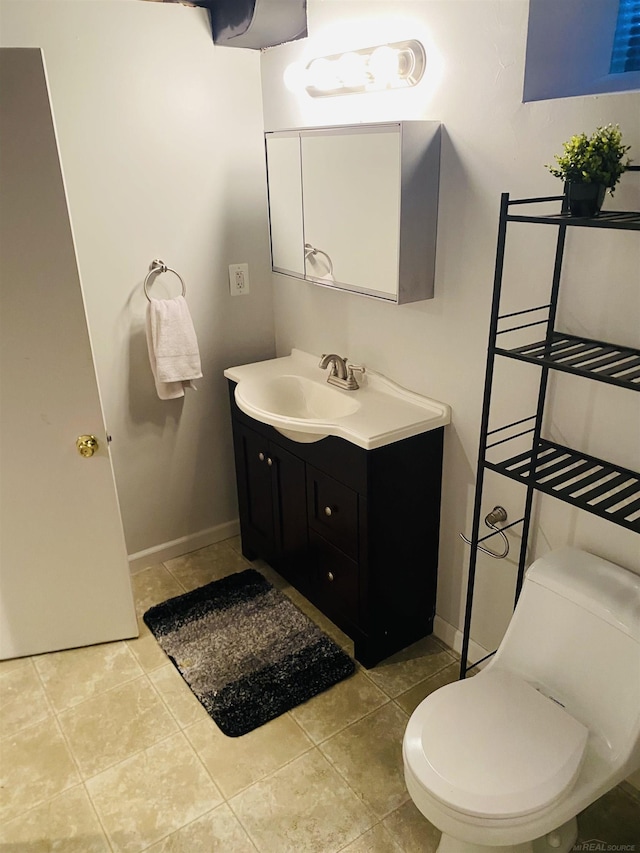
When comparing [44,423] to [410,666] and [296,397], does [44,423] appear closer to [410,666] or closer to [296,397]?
[296,397]

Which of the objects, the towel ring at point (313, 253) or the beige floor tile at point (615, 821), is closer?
the beige floor tile at point (615, 821)

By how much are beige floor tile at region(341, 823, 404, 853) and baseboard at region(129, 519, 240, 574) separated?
1476 millimetres

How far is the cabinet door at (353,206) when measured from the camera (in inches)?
75.5

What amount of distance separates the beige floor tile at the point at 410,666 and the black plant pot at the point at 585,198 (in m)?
1.56

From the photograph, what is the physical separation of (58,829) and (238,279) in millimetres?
1977

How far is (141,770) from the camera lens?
6.38ft

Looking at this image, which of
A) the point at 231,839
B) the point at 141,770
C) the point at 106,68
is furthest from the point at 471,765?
the point at 106,68

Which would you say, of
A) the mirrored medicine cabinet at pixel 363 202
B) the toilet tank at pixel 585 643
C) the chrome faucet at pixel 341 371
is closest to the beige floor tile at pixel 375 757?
the toilet tank at pixel 585 643

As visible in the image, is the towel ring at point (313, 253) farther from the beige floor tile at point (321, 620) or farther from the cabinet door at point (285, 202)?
A: the beige floor tile at point (321, 620)

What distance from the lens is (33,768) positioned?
196 centimetres

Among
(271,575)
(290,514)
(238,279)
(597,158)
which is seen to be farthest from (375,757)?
(238,279)

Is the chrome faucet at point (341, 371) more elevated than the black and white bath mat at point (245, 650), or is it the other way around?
the chrome faucet at point (341, 371)

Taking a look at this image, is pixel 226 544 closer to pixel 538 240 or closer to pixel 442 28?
pixel 538 240

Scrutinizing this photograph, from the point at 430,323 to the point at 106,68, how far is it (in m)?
1.38
